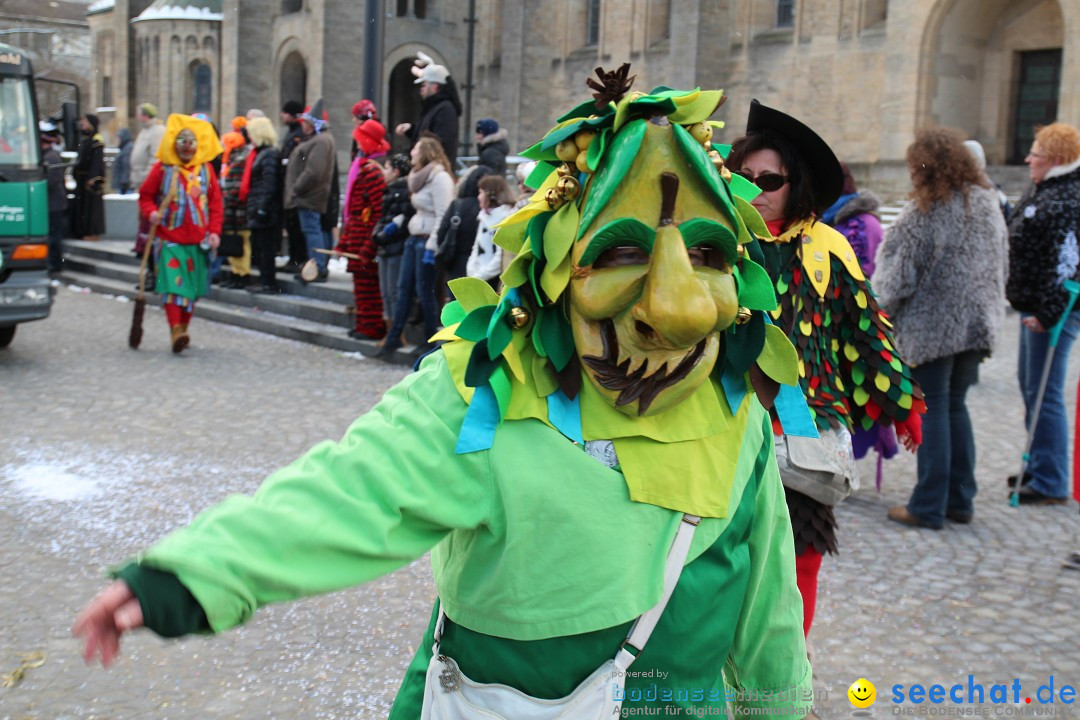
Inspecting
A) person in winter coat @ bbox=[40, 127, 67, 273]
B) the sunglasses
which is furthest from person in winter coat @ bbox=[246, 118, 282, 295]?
the sunglasses

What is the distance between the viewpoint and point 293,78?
41.2 metres

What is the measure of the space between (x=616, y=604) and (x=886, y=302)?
14.8 ft

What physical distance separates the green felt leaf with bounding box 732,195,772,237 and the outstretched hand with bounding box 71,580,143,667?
4.02 feet

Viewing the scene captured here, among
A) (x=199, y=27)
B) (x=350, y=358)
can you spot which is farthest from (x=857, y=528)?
(x=199, y=27)

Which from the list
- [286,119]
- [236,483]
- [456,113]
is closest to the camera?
[236,483]

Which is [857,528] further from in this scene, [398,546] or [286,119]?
[286,119]

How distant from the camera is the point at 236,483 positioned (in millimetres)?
6645

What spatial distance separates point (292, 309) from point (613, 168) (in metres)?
11.7

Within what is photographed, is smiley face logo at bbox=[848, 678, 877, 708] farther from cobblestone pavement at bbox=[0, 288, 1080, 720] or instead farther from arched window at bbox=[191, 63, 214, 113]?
arched window at bbox=[191, 63, 214, 113]

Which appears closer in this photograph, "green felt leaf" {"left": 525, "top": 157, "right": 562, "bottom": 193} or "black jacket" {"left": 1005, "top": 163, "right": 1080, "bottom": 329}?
"green felt leaf" {"left": 525, "top": 157, "right": 562, "bottom": 193}

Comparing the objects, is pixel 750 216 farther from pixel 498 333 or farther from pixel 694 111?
pixel 498 333

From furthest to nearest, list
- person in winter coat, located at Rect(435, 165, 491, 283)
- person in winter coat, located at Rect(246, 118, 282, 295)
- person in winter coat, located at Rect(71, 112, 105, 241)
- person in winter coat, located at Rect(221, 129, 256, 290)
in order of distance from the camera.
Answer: person in winter coat, located at Rect(71, 112, 105, 241)
person in winter coat, located at Rect(221, 129, 256, 290)
person in winter coat, located at Rect(246, 118, 282, 295)
person in winter coat, located at Rect(435, 165, 491, 283)

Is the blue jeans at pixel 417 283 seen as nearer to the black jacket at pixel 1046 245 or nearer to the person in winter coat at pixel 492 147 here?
the person in winter coat at pixel 492 147

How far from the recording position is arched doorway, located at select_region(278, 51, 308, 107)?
40594 millimetres
